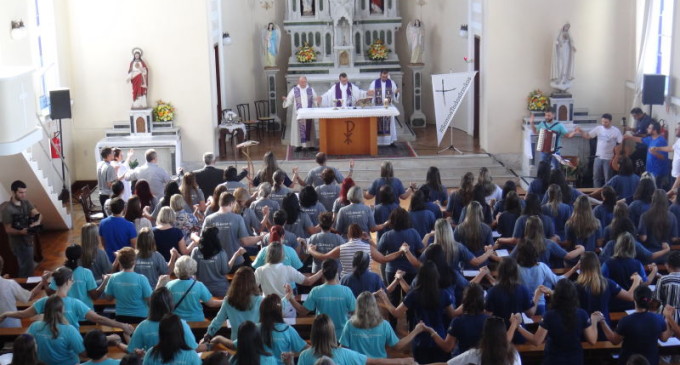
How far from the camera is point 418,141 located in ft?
66.6

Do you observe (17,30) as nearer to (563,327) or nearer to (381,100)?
(381,100)

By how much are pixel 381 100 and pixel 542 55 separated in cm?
347

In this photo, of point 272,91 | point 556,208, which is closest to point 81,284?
point 556,208

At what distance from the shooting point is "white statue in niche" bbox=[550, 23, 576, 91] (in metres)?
18.0

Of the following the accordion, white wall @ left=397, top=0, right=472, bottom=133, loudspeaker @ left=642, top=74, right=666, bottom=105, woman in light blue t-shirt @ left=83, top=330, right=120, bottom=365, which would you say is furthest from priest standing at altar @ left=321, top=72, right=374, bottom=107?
woman in light blue t-shirt @ left=83, top=330, right=120, bottom=365

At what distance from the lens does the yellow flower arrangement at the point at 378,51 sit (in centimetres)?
2253

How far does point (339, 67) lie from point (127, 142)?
252 inches

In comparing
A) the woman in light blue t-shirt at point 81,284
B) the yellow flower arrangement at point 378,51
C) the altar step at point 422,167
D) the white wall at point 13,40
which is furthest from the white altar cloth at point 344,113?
the woman in light blue t-shirt at point 81,284

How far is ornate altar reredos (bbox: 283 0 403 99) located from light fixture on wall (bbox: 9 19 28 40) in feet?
25.5

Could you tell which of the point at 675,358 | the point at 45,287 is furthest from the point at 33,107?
the point at 675,358

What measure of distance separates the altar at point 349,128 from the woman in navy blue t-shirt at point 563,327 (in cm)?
1132

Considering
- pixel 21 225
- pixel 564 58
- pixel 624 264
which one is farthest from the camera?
pixel 564 58

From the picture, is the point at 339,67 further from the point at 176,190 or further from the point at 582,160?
the point at 176,190

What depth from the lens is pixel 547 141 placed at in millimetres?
15789
